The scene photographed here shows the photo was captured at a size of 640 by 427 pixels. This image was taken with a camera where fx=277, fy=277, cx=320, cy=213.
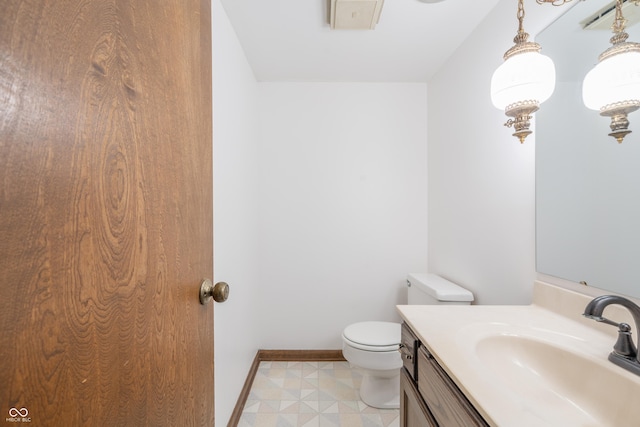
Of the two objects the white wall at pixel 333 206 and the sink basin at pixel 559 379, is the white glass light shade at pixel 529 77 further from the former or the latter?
the white wall at pixel 333 206

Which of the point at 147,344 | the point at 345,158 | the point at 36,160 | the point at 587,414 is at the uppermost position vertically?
the point at 345,158

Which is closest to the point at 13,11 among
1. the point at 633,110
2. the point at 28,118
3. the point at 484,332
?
the point at 28,118

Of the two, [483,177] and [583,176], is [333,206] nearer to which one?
[483,177]

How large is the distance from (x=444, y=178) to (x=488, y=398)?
5.41 ft

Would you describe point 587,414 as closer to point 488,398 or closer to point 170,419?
point 488,398

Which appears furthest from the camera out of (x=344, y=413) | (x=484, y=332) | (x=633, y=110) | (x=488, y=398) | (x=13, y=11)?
(x=344, y=413)

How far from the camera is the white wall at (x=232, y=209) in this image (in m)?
1.35

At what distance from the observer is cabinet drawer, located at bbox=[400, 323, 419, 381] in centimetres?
99

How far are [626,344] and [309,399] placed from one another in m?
1.62

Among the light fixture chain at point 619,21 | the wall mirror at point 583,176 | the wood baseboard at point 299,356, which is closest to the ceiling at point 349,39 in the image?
the wall mirror at point 583,176

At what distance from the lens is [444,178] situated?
2.00m

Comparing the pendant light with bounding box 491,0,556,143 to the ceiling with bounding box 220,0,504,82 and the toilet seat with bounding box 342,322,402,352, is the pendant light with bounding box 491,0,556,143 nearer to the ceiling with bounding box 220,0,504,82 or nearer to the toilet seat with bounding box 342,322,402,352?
the ceiling with bounding box 220,0,504,82

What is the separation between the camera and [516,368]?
85 cm

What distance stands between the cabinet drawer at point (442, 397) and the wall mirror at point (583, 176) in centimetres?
61
